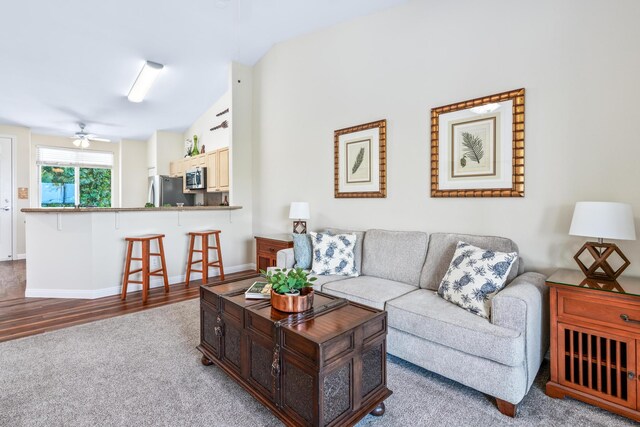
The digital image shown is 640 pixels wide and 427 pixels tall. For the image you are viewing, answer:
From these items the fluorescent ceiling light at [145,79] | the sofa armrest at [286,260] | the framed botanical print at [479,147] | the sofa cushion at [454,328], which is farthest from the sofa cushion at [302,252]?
the fluorescent ceiling light at [145,79]

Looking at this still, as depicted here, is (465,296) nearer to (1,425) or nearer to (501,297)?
(501,297)

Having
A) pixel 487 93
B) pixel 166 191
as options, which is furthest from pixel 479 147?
pixel 166 191

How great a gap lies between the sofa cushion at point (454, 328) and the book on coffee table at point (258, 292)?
2.77 feet

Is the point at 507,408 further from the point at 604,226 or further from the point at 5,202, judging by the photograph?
the point at 5,202

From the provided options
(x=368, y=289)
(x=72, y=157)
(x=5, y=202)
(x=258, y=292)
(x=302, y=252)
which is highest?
(x=72, y=157)

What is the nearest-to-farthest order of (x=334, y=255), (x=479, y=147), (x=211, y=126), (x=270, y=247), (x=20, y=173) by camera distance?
(x=479, y=147), (x=334, y=255), (x=270, y=247), (x=20, y=173), (x=211, y=126)

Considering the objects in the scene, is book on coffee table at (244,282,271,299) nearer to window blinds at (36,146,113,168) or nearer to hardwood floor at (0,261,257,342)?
hardwood floor at (0,261,257,342)

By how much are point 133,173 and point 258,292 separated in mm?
6867

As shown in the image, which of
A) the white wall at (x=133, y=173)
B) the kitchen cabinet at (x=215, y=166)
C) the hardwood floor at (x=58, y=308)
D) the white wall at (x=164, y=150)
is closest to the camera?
the hardwood floor at (x=58, y=308)

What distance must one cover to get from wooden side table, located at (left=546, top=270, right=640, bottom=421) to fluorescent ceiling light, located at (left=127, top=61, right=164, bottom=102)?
491 centimetres

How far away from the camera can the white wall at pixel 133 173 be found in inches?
287

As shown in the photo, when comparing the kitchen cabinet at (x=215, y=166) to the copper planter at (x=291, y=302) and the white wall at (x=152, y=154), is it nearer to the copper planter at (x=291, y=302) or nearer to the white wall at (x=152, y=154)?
the white wall at (x=152, y=154)

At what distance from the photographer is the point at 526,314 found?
1.70 meters

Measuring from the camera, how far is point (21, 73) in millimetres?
4152
